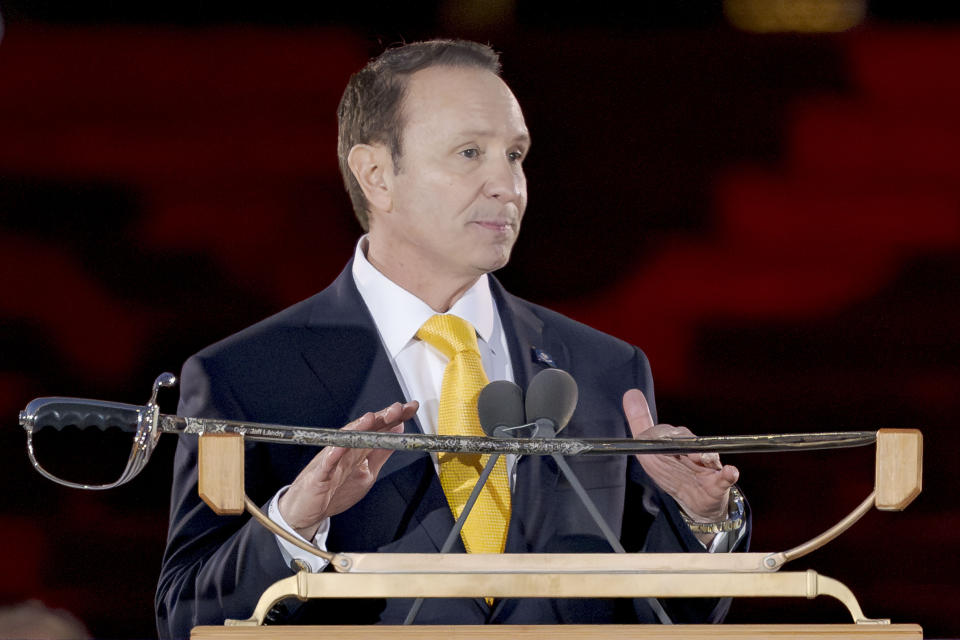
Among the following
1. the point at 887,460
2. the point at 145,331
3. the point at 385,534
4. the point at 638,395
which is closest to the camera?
the point at 887,460

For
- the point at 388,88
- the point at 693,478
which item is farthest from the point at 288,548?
the point at 388,88

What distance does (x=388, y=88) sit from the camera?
2.31 m

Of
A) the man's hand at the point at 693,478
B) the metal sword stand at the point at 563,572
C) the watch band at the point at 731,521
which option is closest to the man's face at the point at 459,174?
the man's hand at the point at 693,478

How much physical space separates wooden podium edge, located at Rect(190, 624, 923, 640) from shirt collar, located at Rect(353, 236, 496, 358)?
79 centimetres

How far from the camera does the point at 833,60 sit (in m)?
2.68

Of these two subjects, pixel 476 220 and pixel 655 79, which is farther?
pixel 655 79

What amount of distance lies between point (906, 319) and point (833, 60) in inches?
21.2

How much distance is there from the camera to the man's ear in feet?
7.56

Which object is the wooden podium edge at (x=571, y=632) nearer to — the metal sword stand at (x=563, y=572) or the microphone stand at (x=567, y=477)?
the metal sword stand at (x=563, y=572)

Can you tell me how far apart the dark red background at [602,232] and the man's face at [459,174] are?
0.32 m

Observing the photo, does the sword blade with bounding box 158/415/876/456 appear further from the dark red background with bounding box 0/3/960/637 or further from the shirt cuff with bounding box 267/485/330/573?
the dark red background with bounding box 0/3/960/637

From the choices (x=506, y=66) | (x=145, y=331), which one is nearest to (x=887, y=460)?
(x=506, y=66)

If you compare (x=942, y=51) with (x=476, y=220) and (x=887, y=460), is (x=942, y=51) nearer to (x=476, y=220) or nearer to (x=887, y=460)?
(x=476, y=220)

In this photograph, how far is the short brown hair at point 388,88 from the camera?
90.0 inches
